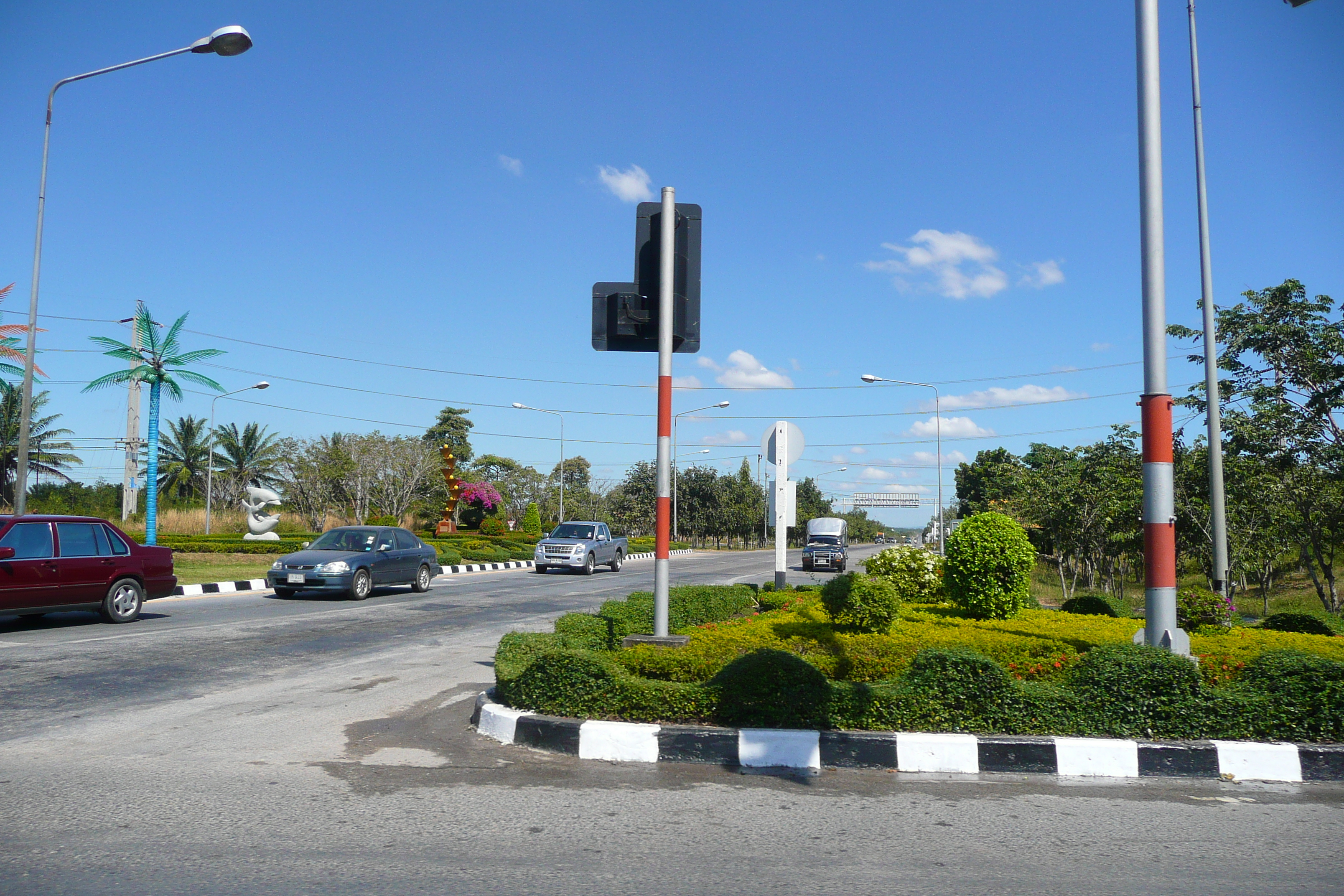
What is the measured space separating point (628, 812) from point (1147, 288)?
5.37 meters

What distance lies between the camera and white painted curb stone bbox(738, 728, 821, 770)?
5.24 metres

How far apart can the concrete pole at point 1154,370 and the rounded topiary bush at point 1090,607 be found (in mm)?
4540

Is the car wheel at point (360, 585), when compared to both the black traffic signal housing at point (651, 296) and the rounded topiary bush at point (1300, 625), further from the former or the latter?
the rounded topiary bush at point (1300, 625)

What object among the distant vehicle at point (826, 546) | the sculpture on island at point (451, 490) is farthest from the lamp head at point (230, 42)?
the sculpture on island at point (451, 490)

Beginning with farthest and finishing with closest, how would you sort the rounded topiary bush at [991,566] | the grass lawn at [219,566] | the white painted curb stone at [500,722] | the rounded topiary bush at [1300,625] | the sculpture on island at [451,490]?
the sculpture on island at [451,490]
the grass lawn at [219,566]
the rounded topiary bush at [991,566]
the rounded topiary bush at [1300,625]
the white painted curb stone at [500,722]

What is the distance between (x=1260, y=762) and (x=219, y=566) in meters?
25.3

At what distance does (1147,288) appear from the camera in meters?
6.77

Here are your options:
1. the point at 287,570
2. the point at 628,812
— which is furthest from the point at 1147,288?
the point at 287,570

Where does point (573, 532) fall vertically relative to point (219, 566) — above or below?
above

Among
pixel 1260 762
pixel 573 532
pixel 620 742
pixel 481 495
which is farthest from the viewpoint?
pixel 481 495

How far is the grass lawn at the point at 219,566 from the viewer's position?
69.2 ft

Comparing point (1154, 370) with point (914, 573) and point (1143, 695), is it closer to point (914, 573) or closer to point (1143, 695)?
point (1143, 695)

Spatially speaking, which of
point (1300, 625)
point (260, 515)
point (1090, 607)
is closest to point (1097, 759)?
point (1300, 625)

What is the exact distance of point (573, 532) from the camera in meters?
28.5
